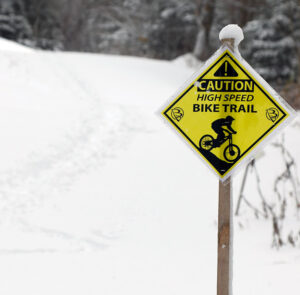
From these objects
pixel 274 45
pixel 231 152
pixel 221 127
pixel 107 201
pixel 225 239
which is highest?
pixel 274 45

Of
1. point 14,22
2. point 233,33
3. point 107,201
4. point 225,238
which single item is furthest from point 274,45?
point 225,238

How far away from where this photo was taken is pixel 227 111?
99.5 inches

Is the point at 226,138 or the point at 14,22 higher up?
the point at 14,22

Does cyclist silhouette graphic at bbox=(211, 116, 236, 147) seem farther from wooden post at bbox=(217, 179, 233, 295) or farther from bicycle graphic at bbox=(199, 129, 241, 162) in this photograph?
wooden post at bbox=(217, 179, 233, 295)

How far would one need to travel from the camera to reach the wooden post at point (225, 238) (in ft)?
8.22

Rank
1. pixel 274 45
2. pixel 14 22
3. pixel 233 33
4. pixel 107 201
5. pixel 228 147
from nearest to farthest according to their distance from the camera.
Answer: pixel 233 33 → pixel 228 147 → pixel 107 201 → pixel 274 45 → pixel 14 22

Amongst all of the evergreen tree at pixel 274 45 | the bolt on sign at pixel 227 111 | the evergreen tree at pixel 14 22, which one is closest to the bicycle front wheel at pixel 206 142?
the bolt on sign at pixel 227 111

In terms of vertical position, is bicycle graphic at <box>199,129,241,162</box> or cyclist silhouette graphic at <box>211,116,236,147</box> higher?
cyclist silhouette graphic at <box>211,116,236,147</box>

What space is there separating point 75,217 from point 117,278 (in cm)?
187

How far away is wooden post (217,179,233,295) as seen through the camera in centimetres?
251

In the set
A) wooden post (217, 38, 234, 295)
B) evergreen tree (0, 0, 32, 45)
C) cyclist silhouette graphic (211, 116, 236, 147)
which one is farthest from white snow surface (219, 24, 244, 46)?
evergreen tree (0, 0, 32, 45)

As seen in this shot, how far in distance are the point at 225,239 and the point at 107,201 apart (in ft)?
13.5

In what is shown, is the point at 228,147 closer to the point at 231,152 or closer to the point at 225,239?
the point at 231,152

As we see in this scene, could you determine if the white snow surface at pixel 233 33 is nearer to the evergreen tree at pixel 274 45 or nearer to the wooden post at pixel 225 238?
the wooden post at pixel 225 238
